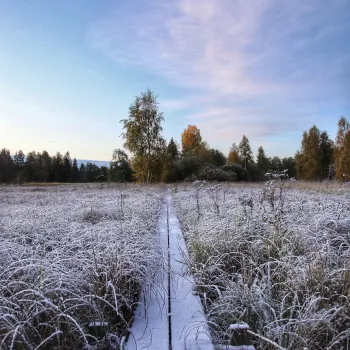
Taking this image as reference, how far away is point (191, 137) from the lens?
37250 millimetres

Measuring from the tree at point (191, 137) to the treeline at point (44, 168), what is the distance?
35.2ft

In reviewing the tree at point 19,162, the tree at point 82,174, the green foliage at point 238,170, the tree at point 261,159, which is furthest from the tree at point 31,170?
the tree at point 261,159

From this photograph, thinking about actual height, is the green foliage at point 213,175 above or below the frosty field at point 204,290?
above

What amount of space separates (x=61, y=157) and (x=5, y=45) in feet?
134

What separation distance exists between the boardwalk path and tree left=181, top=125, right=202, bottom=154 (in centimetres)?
3427

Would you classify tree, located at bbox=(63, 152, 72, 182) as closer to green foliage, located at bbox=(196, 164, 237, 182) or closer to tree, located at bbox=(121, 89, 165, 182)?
tree, located at bbox=(121, 89, 165, 182)

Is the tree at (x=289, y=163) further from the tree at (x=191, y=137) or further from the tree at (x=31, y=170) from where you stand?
the tree at (x=31, y=170)

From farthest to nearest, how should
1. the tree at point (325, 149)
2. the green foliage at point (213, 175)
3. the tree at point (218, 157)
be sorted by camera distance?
1. the tree at point (218, 157)
2. the tree at point (325, 149)
3. the green foliage at point (213, 175)

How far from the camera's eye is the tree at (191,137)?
37.1 m

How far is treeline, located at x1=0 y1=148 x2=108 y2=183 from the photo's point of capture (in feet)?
130

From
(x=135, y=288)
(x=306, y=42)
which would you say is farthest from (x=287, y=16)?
(x=135, y=288)

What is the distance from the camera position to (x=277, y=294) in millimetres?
2402

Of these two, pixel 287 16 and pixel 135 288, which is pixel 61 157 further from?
pixel 135 288

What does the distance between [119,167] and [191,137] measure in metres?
12.0
